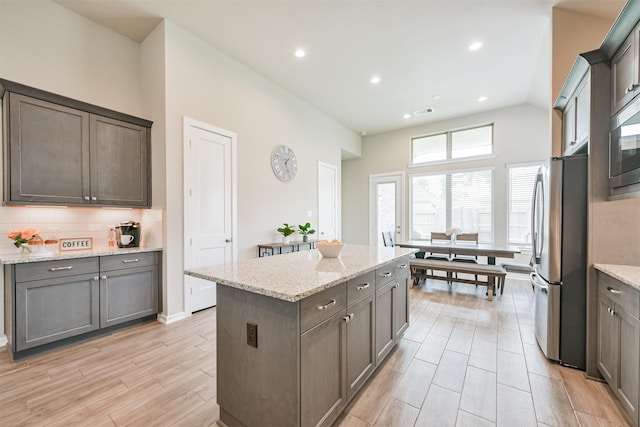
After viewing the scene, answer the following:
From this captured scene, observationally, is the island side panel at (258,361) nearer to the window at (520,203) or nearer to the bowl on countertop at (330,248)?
the bowl on countertop at (330,248)

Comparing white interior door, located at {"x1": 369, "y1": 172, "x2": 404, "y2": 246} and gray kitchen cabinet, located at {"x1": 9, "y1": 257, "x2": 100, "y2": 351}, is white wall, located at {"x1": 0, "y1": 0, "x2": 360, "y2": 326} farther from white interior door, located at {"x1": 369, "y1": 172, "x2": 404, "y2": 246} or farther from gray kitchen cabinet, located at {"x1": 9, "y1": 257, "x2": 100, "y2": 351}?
white interior door, located at {"x1": 369, "y1": 172, "x2": 404, "y2": 246}

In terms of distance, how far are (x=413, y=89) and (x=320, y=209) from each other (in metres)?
2.90

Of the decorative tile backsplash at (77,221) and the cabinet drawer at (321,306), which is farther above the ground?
the decorative tile backsplash at (77,221)

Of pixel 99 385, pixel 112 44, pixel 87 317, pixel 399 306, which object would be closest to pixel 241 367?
pixel 99 385

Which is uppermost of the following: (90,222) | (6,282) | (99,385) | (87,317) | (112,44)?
(112,44)

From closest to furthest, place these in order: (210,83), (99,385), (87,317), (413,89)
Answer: (99,385) < (87,317) < (210,83) < (413,89)

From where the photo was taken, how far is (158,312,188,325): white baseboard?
117 inches

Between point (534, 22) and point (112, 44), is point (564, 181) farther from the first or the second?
point (112, 44)

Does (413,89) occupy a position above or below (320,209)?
above

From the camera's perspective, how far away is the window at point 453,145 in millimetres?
5582

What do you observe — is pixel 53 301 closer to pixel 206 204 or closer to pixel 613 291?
pixel 206 204

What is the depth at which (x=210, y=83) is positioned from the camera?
135 inches

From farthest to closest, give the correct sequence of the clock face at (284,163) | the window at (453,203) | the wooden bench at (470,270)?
the window at (453,203) < the clock face at (284,163) < the wooden bench at (470,270)

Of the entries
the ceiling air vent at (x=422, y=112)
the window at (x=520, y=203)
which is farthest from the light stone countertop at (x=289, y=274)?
the window at (x=520, y=203)
